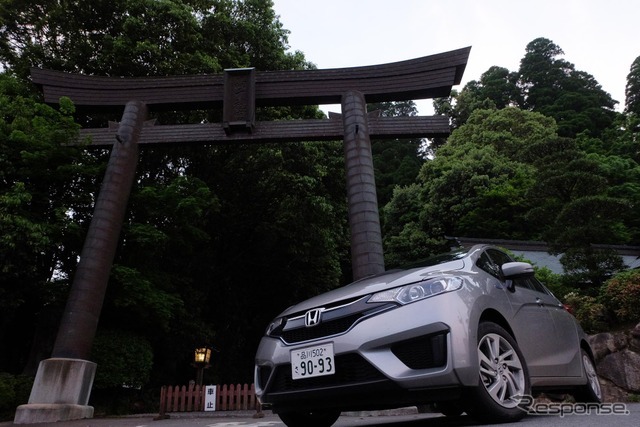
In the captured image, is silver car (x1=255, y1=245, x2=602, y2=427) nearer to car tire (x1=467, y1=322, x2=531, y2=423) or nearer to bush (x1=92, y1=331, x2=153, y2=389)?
car tire (x1=467, y1=322, x2=531, y2=423)

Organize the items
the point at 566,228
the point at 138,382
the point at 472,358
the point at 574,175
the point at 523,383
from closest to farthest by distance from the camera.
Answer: the point at 472,358, the point at 523,383, the point at 138,382, the point at 566,228, the point at 574,175

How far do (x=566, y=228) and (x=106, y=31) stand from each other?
1333 cm

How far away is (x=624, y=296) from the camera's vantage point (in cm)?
814

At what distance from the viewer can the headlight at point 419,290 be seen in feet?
8.96

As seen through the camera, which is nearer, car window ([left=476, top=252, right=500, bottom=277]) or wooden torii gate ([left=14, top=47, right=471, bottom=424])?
car window ([left=476, top=252, right=500, bottom=277])

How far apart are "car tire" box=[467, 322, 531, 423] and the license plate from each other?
82cm

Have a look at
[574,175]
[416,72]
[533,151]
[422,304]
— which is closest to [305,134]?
[416,72]

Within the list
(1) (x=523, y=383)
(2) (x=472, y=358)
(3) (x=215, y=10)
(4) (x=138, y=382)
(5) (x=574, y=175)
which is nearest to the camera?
(2) (x=472, y=358)

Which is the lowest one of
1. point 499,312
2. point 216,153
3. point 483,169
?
point 499,312

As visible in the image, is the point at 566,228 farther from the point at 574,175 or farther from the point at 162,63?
the point at 162,63

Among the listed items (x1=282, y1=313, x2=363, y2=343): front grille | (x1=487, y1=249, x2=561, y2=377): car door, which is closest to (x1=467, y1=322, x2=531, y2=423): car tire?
(x1=487, y1=249, x2=561, y2=377): car door

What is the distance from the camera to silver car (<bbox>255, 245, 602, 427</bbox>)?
2.53m

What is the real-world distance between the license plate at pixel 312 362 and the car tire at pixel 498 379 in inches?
32.3

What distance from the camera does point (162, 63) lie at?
41.3ft
